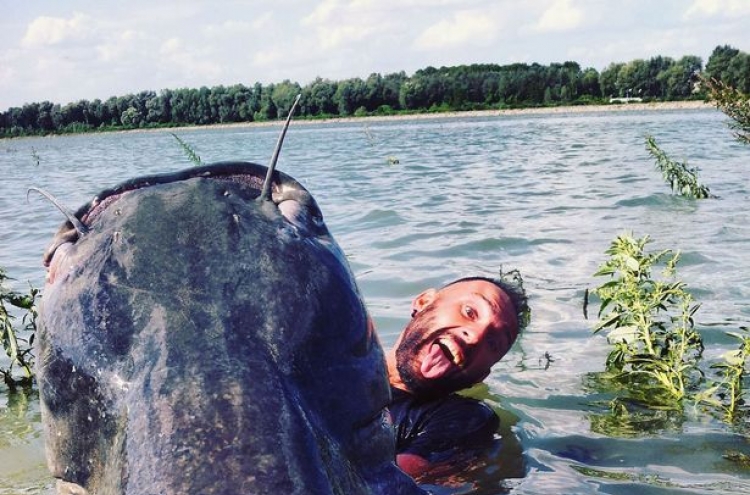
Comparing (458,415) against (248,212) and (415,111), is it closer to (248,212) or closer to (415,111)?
(248,212)

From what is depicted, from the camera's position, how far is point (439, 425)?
13.7 ft

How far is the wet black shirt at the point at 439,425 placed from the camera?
407cm

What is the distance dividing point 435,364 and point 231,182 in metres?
2.71

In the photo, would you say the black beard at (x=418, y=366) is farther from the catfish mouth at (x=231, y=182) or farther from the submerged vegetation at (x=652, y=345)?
the catfish mouth at (x=231, y=182)

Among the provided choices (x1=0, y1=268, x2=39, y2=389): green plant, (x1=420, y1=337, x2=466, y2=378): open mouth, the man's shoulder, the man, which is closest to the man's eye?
the man

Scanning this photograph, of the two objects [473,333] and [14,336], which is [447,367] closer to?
[473,333]

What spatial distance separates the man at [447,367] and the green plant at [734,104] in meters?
1.94

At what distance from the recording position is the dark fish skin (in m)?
1.29

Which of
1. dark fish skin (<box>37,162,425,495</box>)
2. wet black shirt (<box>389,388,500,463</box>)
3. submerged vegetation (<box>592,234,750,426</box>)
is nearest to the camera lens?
dark fish skin (<box>37,162,425,495</box>)

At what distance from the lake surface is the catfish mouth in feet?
8.44

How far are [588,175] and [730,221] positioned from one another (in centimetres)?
648

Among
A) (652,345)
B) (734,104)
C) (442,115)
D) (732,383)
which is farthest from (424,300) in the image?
(442,115)

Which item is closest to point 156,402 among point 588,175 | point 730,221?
point 730,221

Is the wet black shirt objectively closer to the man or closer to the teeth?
the man
